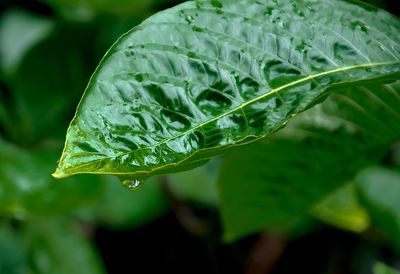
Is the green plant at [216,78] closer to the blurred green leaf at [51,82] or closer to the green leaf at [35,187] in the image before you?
the green leaf at [35,187]

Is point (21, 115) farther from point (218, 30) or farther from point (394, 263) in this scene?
point (394, 263)

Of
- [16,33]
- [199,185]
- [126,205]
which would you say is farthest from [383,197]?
[16,33]

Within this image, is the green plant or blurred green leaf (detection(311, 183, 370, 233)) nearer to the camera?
the green plant

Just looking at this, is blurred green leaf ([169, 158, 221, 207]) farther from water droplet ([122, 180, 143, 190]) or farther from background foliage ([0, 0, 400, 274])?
water droplet ([122, 180, 143, 190])

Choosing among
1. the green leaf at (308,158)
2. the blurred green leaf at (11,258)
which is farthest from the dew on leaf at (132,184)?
the blurred green leaf at (11,258)

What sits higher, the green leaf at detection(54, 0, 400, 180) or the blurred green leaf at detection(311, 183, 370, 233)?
the green leaf at detection(54, 0, 400, 180)

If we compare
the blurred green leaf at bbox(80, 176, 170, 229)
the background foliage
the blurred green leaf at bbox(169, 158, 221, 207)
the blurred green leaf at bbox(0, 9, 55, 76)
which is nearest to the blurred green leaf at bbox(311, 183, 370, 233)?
the background foliage

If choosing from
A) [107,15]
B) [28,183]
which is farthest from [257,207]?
[107,15]

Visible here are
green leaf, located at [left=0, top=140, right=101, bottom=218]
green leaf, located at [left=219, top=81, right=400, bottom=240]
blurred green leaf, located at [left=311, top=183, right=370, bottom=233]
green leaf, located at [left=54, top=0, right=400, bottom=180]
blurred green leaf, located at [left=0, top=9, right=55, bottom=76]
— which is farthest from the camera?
blurred green leaf, located at [left=0, top=9, right=55, bottom=76]
